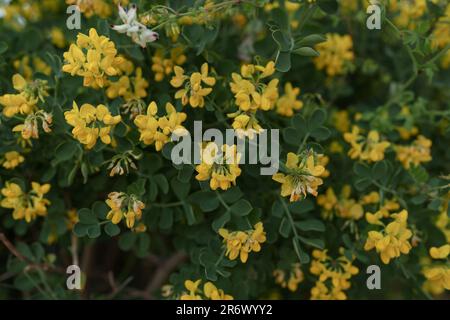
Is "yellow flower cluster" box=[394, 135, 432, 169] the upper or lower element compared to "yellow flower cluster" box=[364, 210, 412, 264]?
upper

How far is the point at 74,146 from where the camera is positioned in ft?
4.49

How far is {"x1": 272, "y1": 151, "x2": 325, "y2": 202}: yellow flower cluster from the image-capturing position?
1212 mm

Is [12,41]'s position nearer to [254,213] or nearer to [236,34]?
[236,34]

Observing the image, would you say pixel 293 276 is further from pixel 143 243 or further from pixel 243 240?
pixel 143 243

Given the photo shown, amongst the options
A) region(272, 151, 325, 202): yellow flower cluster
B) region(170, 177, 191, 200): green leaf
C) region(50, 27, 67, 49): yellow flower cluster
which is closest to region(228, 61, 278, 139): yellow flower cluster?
region(272, 151, 325, 202): yellow flower cluster

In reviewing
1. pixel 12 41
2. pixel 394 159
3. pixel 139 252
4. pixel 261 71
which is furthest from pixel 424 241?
pixel 12 41

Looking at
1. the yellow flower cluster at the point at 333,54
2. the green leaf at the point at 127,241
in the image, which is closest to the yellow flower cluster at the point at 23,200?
the green leaf at the point at 127,241

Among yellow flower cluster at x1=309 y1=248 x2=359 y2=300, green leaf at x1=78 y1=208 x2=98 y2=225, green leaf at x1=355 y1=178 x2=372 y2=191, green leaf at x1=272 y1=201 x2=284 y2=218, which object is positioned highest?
green leaf at x1=355 y1=178 x2=372 y2=191

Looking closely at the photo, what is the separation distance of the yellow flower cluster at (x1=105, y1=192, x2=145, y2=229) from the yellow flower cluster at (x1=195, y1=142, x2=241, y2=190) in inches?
5.9

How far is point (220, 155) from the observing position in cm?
119

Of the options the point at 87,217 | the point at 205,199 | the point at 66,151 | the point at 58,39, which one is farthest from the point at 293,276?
the point at 58,39

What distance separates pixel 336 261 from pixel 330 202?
0.50 feet

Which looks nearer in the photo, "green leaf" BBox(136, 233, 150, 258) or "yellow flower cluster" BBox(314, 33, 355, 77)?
"green leaf" BBox(136, 233, 150, 258)

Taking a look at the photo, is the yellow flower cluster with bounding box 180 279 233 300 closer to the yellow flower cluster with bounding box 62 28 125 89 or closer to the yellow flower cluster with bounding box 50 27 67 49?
the yellow flower cluster with bounding box 62 28 125 89
